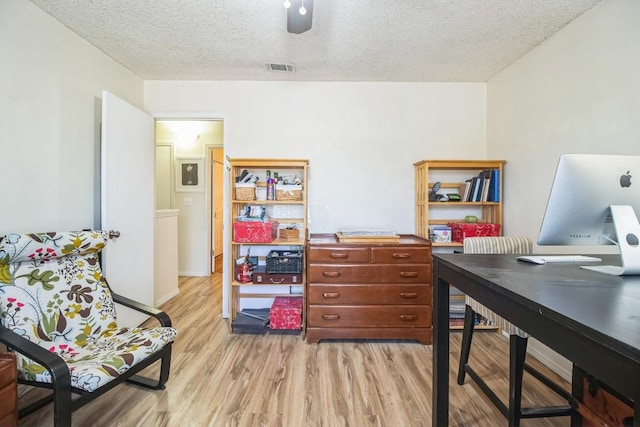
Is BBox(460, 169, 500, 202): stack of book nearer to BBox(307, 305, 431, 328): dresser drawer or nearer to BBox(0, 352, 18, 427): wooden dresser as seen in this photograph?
BBox(307, 305, 431, 328): dresser drawer

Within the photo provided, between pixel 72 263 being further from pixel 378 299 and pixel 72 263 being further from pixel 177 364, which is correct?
pixel 378 299

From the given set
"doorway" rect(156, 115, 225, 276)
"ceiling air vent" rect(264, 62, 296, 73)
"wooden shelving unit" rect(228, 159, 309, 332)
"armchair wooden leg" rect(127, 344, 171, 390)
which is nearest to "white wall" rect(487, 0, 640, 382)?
"wooden shelving unit" rect(228, 159, 309, 332)

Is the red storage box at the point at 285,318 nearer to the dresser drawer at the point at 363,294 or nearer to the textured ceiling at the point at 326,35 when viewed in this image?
the dresser drawer at the point at 363,294

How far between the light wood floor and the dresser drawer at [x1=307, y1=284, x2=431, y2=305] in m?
0.37

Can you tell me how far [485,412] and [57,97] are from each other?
3.41 meters

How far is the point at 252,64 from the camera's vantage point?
2643 mm

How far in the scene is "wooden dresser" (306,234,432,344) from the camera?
2418mm

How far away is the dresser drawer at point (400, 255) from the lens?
2.43 metres

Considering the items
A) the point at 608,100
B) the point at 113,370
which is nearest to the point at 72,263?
the point at 113,370

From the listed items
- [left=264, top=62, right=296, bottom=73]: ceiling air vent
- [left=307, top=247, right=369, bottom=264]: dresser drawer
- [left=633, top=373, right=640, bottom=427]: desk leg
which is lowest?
[left=307, top=247, right=369, bottom=264]: dresser drawer

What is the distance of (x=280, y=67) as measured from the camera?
269cm

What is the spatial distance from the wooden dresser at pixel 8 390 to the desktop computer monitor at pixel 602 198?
227cm

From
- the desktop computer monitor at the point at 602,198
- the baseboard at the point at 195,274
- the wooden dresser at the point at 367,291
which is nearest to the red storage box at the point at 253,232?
the wooden dresser at the point at 367,291

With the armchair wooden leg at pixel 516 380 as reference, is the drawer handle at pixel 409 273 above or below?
above
